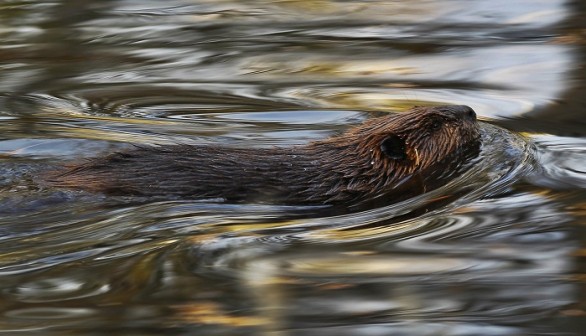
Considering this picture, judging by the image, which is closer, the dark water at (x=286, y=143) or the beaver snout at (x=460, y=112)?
the dark water at (x=286, y=143)

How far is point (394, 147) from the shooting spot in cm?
543

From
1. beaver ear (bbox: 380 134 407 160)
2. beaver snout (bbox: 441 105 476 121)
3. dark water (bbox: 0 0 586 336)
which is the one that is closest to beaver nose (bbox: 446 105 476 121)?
beaver snout (bbox: 441 105 476 121)

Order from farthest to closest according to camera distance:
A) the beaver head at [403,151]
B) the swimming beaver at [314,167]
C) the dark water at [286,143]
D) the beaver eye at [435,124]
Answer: the beaver eye at [435,124], the beaver head at [403,151], the swimming beaver at [314,167], the dark water at [286,143]

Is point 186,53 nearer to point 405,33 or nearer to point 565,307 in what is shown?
point 405,33

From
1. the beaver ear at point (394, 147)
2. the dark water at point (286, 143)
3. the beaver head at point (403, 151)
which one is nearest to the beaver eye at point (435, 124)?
the beaver head at point (403, 151)

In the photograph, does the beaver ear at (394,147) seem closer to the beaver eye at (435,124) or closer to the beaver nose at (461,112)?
the beaver eye at (435,124)

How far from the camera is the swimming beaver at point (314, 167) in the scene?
4.96 m

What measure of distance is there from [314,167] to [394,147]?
0.44m

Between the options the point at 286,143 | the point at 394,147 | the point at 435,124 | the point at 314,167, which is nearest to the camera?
the point at 314,167

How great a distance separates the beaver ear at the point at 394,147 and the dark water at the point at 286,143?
32cm

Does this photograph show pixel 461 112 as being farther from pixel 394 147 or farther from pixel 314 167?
pixel 314 167

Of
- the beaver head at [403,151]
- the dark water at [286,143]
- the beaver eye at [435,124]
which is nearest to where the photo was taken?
the dark water at [286,143]

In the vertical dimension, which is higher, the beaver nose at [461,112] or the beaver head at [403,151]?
the beaver nose at [461,112]

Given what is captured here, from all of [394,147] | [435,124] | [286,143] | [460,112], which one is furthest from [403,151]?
[286,143]
